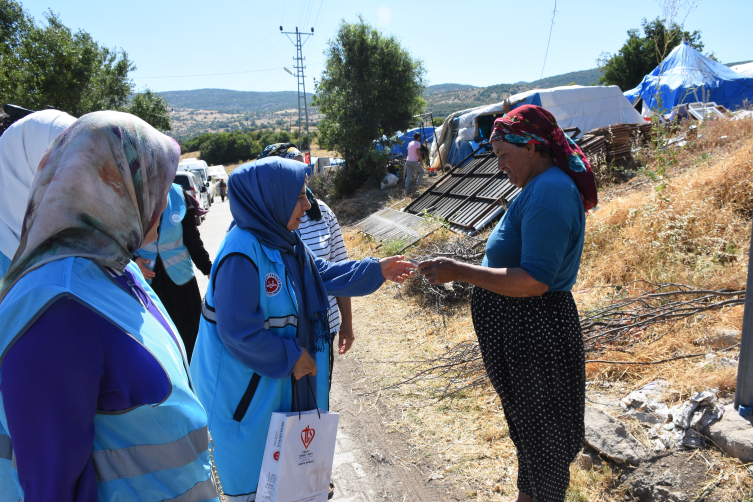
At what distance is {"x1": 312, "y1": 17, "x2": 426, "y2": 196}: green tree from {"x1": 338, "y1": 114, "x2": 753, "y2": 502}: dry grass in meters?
8.88

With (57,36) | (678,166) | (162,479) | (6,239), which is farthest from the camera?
(57,36)

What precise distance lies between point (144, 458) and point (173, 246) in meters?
2.66

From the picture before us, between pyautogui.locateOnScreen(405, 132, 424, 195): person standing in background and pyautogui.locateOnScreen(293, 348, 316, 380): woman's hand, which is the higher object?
pyautogui.locateOnScreen(405, 132, 424, 195): person standing in background

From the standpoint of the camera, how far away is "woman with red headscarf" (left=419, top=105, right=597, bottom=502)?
207cm

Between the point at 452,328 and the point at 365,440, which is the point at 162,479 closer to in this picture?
the point at 365,440

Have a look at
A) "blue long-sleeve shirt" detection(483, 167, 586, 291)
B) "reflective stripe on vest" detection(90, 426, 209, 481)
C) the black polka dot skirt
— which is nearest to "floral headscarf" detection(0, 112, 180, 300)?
"reflective stripe on vest" detection(90, 426, 209, 481)

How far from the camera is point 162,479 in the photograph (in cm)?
117

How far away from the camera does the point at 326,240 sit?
3410 millimetres

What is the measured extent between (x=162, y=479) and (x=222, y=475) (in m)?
0.93

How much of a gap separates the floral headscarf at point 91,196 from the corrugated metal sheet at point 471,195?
671 cm

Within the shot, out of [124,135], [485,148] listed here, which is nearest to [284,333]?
[124,135]

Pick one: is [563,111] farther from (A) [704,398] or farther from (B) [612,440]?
(B) [612,440]

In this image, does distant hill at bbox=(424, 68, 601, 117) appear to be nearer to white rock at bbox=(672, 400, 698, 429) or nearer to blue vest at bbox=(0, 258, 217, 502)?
white rock at bbox=(672, 400, 698, 429)

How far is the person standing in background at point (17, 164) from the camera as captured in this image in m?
2.13
